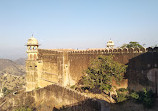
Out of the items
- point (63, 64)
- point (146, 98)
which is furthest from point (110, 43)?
point (146, 98)

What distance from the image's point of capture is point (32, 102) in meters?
14.5

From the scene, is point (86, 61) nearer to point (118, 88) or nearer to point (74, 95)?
point (118, 88)

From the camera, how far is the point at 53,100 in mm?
11781

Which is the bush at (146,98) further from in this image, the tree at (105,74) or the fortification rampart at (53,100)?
the fortification rampart at (53,100)

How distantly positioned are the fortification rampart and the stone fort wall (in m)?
5.07

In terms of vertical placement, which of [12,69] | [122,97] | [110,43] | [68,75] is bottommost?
[12,69]

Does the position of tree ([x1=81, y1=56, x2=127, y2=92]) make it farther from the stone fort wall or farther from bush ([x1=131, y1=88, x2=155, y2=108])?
bush ([x1=131, y1=88, x2=155, y2=108])

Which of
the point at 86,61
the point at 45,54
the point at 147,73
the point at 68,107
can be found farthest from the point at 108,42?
the point at 68,107

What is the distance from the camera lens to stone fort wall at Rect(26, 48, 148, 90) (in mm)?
14377

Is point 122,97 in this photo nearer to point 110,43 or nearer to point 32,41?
point 110,43

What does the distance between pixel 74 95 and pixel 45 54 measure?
44.3 feet

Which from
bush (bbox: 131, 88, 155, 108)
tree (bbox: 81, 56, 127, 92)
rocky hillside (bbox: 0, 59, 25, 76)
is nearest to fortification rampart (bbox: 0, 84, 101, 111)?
tree (bbox: 81, 56, 127, 92)

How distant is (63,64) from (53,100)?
7.28 meters

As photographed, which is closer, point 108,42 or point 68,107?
point 68,107
